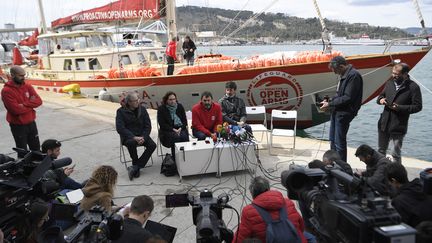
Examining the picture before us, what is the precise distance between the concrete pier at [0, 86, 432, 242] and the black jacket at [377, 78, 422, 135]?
763 millimetres

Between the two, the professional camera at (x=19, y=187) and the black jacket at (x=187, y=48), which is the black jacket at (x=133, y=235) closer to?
the professional camera at (x=19, y=187)

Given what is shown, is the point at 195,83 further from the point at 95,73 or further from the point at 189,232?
the point at 189,232

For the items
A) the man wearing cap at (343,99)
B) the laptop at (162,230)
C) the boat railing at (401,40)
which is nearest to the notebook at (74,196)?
the laptop at (162,230)

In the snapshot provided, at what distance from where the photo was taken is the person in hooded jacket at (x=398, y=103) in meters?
4.46

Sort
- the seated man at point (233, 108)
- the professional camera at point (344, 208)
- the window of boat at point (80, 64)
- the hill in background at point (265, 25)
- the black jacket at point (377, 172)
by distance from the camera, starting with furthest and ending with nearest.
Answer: the window of boat at point (80, 64) < the hill in background at point (265, 25) < the seated man at point (233, 108) < the black jacket at point (377, 172) < the professional camera at point (344, 208)

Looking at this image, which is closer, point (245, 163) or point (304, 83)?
point (245, 163)

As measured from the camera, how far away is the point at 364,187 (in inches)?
66.2

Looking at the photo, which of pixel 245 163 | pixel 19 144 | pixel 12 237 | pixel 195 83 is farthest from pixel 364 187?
pixel 195 83

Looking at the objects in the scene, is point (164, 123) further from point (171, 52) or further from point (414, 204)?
point (171, 52)

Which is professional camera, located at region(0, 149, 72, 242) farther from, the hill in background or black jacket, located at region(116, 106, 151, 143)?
the hill in background

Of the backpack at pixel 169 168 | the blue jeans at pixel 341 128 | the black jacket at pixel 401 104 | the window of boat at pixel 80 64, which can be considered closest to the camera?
the black jacket at pixel 401 104

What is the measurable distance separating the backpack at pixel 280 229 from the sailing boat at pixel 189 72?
20.5 feet

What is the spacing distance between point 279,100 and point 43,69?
9.92 m

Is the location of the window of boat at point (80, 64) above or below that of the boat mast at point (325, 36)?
below
